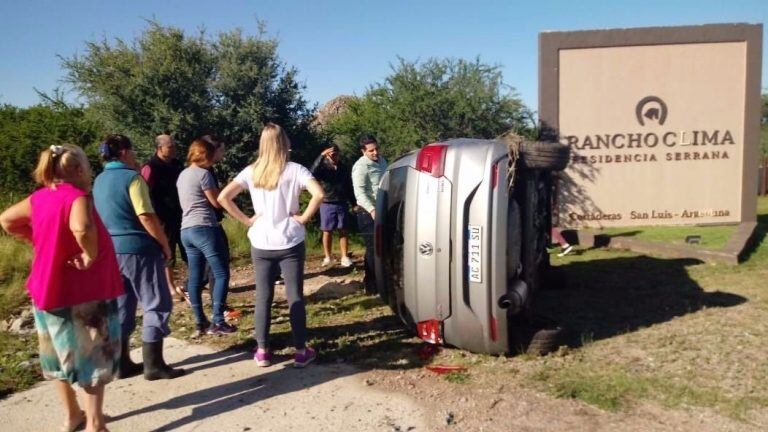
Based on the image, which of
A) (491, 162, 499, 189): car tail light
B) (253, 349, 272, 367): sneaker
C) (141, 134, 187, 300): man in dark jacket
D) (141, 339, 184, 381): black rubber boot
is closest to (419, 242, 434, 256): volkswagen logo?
(491, 162, 499, 189): car tail light

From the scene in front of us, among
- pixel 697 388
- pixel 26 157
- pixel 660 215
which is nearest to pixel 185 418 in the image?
pixel 697 388

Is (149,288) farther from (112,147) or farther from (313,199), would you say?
(313,199)

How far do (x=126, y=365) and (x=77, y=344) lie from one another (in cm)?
125

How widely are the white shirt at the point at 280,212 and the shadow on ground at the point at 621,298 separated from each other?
8.02 feet

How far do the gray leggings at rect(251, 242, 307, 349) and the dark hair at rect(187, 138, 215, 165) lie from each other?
1.21 meters

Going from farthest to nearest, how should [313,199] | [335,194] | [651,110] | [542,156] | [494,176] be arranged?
[651,110] → [335,194] → [542,156] → [313,199] → [494,176]

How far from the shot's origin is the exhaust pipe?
4.60 meters

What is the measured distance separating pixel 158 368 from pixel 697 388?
12.3ft

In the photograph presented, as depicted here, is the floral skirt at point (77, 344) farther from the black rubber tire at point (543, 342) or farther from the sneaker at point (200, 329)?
the black rubber tire at point (543, 342)

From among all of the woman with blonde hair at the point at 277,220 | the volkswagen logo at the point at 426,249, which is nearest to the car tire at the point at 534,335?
the volkswagen logo at the point at 426,249

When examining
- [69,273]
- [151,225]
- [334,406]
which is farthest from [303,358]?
[69,273]

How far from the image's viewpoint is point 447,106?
38.8 feet

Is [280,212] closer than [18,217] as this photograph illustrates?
No

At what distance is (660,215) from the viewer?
36.7 ft
